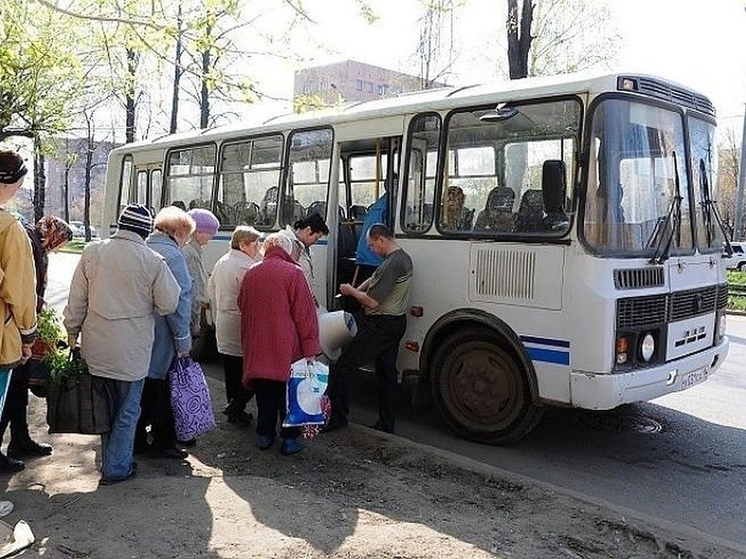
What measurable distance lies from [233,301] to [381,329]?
1.27m

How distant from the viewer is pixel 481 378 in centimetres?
628

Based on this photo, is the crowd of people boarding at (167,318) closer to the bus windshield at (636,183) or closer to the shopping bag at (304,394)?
the shopping bag at (304,394)

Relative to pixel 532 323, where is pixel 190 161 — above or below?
above

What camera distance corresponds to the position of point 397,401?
308 inches

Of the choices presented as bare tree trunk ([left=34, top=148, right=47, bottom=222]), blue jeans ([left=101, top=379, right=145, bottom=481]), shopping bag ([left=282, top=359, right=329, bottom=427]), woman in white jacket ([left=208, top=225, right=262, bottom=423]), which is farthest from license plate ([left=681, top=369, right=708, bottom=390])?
bare tree trunk ([left=34, top=148, right=47, bottom=222])

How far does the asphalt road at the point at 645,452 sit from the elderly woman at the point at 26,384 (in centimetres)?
293

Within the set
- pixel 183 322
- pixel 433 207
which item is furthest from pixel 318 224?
pixel 183 322

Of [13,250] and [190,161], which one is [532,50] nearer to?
[190,161]

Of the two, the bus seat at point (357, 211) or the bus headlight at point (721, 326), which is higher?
the bus seat at point (357, 211)

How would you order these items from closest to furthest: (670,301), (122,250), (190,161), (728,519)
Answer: (122,250) → (728,519) → (670,301) → (190,161)

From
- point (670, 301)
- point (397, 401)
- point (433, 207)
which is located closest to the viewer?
point (670, 301)

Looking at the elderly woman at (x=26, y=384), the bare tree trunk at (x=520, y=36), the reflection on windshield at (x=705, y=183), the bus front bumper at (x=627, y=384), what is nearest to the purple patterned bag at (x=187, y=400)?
the elderly woman at (x=26, y=384)

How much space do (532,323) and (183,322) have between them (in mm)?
2650

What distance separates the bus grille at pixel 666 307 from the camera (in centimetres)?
556
